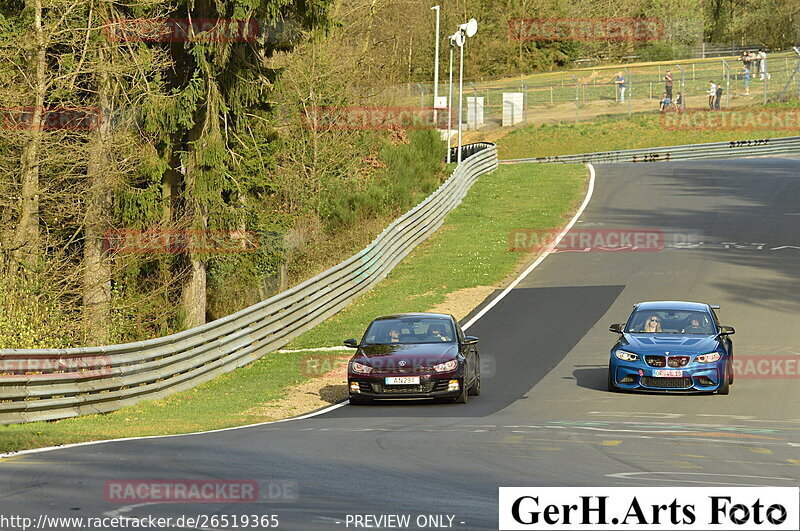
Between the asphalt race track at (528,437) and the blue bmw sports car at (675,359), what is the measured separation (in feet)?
0.93

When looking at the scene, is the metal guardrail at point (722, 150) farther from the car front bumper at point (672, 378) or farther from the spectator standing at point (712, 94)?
the car front bumper at point (672, 378)

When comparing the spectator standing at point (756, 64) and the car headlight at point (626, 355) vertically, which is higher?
the spectator standing at point (756, 64)

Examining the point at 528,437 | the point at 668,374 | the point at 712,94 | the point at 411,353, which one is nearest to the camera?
the point at 528,437

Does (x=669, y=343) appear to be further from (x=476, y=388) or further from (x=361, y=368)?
(x=361, y=368)

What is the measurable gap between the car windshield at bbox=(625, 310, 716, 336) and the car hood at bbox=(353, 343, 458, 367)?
3506 millimetres

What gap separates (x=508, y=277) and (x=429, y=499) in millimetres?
23458

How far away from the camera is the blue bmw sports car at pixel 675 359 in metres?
18.4

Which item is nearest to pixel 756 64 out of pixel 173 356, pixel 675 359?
pixel 675 359

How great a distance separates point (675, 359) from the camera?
1855 cm

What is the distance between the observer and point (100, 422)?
16.8 metres

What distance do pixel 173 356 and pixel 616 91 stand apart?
62.3 m

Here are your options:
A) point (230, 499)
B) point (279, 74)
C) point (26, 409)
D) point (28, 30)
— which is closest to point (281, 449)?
point (230, 499)

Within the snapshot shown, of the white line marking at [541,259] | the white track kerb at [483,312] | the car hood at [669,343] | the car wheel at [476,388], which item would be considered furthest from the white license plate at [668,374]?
the white line marking at [541,259]

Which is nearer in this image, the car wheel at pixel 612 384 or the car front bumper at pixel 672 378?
the car front bumper at pixel 672 378
